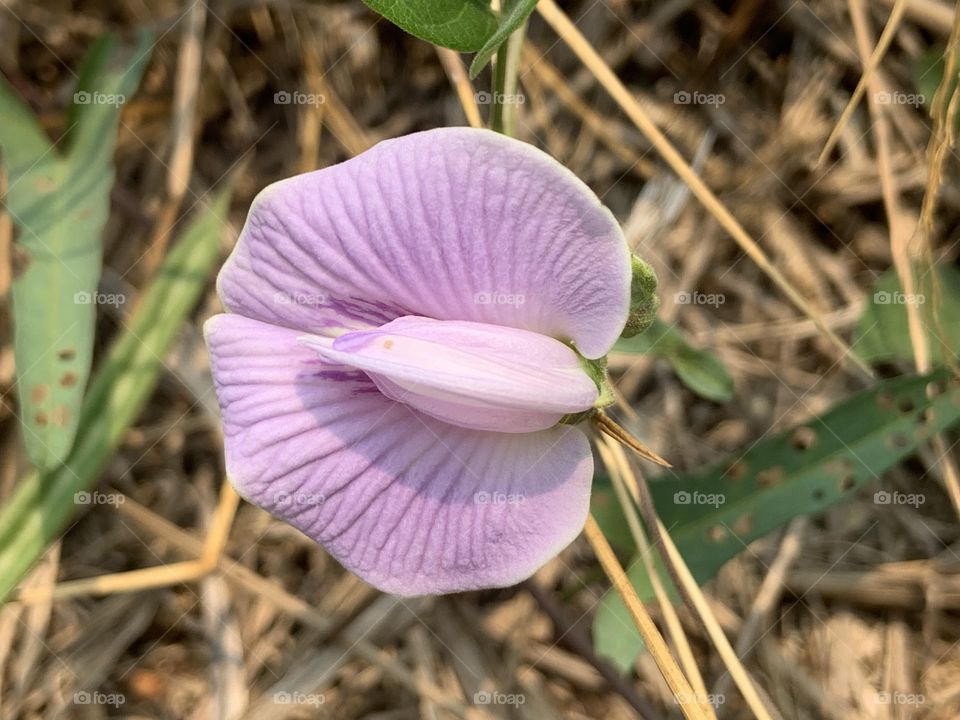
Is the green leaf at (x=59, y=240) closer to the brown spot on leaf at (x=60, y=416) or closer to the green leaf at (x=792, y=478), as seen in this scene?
the brown spot on leaf at (x=60, y=416)

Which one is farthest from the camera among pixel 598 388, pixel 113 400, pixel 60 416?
pixel 113 400

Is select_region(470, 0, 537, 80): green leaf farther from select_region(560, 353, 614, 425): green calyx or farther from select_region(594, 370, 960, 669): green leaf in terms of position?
select_region(594, 370, 960, 669): green leaf

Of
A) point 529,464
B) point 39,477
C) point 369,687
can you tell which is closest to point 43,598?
point 39,477

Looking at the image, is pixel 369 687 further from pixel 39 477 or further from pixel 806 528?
pixel 806 528

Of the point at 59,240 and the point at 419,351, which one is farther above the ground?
the point at 419,351

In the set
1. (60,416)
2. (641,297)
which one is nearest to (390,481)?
(641,297)

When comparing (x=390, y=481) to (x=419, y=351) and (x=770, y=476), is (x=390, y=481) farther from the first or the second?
(x=770, y=476)
